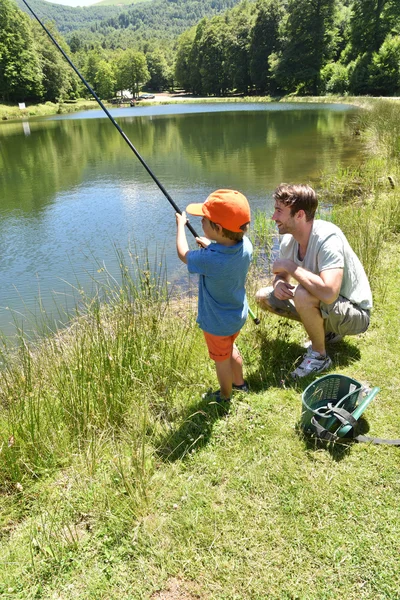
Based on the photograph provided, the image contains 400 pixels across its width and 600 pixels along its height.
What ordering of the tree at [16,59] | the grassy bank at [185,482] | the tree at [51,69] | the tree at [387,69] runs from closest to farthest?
1. the grassy bank at [185,482]
2. the tree at [387,69]
3. the tree at [16,59]
4. the tree at [51,69]

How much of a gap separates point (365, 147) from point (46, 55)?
172 feet

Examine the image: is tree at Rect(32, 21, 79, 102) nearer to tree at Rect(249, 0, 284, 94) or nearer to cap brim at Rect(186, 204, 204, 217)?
tree at Rect(249, 0, 284, 94)

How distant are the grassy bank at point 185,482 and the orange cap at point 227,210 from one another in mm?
1091

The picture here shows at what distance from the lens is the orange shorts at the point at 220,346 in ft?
7.64

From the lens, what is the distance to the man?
8.43 ft

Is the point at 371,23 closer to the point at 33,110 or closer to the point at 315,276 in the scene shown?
the point at 33,110

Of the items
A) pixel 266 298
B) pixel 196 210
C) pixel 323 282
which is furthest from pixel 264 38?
pixel 196 210

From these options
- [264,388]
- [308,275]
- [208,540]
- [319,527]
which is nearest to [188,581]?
[208,540]

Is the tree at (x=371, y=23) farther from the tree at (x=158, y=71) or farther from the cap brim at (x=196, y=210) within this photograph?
the tree at (x=158, y=71)

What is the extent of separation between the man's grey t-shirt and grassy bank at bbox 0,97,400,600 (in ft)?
1.56

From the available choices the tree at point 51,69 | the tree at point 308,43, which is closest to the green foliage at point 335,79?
the tree at point 308,43

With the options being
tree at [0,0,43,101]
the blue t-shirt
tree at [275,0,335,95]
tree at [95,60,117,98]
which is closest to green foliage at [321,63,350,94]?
tree at [275,0,335,95]

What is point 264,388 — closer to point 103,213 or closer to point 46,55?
point 103,213

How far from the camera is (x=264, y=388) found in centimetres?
272
